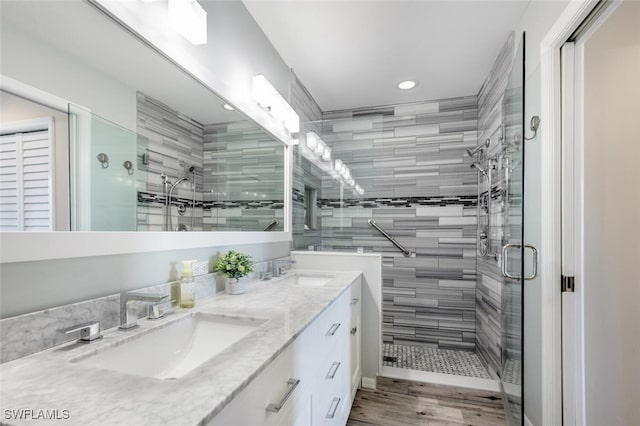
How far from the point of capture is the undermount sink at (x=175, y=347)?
84 centimetres

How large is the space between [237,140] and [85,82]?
824 millimetres

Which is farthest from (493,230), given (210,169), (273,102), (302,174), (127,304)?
(127,304)

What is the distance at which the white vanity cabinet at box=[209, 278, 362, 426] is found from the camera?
69 centimetres

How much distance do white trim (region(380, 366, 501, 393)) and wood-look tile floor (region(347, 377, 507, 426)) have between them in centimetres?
5

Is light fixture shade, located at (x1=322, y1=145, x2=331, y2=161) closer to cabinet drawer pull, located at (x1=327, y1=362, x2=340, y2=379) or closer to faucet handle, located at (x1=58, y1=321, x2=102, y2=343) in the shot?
cabinet drawer pull, located at (x1=327, y1=362, x2=340, y2=379)

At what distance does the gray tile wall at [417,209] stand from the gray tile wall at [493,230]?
18 cm

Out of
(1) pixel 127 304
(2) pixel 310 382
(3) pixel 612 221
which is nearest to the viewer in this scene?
(1) pixel 127 304

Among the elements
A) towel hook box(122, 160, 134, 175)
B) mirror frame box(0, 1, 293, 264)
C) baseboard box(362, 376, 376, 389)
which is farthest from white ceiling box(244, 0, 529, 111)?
baseboard box(362, 376, 376, 389)

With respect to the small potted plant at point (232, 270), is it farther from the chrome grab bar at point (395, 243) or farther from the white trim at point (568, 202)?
the chrome grab bar at point (395, 243)

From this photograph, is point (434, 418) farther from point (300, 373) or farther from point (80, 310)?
point (80, 310)

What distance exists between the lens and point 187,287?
1.20m

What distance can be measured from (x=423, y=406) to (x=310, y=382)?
1.35 m

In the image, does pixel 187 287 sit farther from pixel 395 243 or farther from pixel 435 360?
pixel 435 360

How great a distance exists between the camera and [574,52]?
4.68ft
